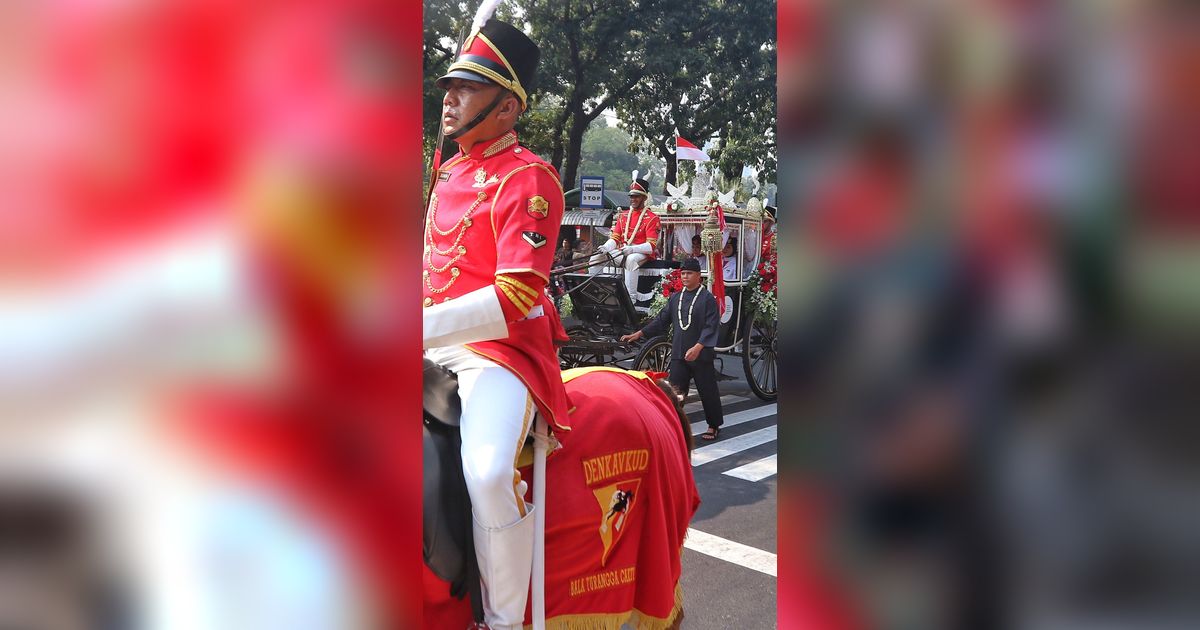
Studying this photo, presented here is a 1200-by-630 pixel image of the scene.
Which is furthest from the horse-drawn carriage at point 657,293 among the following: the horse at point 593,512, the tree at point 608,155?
the tree at point 608,155

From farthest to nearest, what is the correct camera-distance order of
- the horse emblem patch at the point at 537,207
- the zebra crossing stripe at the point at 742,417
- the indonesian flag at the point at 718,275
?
Result: 1. the indonesian flag at the point at 718,275
2. the zebra crossing stripe at the point at 742,417
3. the horse emblem patch at the point at 537,207

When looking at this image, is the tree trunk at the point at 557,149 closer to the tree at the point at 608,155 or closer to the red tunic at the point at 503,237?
the red tunic at the point at 503,237

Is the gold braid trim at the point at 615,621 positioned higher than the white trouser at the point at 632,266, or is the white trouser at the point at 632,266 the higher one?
the white trouser at the point at 632,266

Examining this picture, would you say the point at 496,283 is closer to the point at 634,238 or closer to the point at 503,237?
the point at 503,237

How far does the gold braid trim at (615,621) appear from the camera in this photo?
261 cm

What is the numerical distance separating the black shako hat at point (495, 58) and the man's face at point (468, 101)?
3 cm
